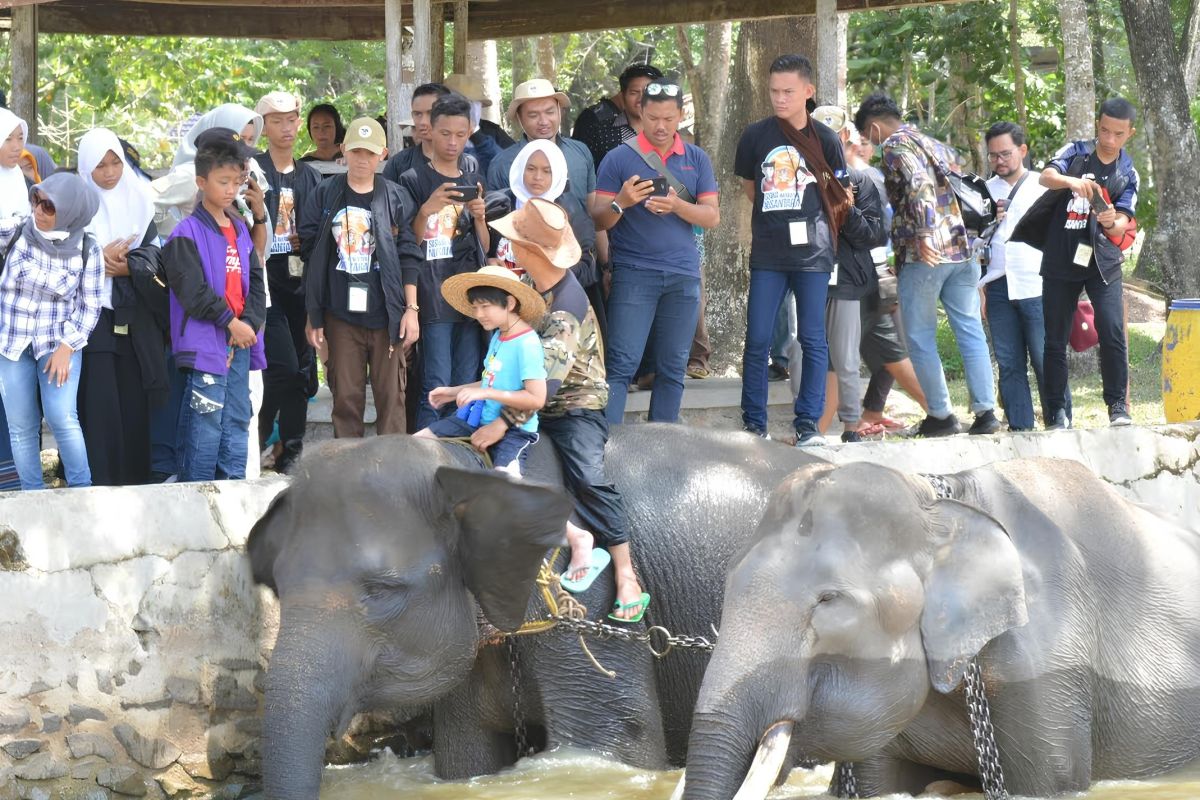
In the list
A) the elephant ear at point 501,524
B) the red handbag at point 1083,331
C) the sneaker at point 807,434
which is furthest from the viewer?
the red handbag at point 1083,331

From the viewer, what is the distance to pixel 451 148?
8.70 m

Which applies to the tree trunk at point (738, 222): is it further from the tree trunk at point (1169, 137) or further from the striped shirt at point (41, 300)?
the striped shirt at point (41, 300)

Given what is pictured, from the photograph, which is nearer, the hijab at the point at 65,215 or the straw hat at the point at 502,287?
the straw hat at the point at 502,287

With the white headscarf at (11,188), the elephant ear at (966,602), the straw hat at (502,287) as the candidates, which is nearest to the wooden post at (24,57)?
the white headscarf at (11,188)

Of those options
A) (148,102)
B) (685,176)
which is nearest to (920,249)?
(685,176)

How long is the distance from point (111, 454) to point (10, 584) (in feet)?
4.83

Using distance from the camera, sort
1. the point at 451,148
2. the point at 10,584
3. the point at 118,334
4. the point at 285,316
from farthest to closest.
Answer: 1. the point at 285,316
2. the point at 451,148
3. the point at 118,334
4. the point at 10,584

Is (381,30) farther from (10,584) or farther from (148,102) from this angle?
(148,102)

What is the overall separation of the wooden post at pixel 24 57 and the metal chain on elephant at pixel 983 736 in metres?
8.37

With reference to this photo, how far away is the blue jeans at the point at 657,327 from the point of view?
8719 mm

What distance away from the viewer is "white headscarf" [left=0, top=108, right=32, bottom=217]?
7.77 m

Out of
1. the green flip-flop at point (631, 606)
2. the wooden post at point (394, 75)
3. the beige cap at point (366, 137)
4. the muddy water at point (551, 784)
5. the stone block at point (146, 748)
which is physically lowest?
the muddy water at point (551, 784)

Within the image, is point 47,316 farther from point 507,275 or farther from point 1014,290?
point 1014,290

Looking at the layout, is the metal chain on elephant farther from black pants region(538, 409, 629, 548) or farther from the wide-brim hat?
the wide-brim hat
